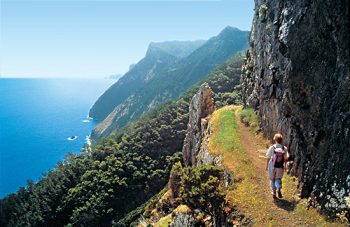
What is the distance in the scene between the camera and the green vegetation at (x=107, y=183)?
65.2m

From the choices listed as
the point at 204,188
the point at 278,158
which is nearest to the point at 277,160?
the point at 278,158

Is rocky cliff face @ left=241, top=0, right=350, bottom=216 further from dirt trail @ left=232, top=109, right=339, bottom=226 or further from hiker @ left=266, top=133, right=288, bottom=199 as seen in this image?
hiker @ left=266, top=133, right=288, bottom=199

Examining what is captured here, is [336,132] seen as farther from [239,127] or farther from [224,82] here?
[224,82]

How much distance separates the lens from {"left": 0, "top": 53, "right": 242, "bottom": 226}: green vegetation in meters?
65.2

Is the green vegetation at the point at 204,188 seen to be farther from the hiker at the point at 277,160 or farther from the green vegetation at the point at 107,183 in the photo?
the green vegetation at the point at 107,183

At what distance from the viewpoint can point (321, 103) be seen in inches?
603

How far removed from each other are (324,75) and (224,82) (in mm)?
93415

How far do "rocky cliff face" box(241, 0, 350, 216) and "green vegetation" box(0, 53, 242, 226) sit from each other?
4471 centimetres

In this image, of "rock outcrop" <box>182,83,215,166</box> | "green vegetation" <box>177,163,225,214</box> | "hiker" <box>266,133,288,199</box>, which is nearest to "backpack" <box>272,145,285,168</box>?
"hiker" <box>266,133,288,199</box>

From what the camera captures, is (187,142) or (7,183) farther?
(7,183)

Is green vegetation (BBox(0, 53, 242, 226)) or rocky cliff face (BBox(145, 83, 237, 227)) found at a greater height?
rocky cliff face (BBox(145, 83, 237, 227))

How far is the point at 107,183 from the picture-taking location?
6844 cm

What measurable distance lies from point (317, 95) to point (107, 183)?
58.8 m

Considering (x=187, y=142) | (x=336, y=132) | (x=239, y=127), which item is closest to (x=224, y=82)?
(x=187, y=142)
